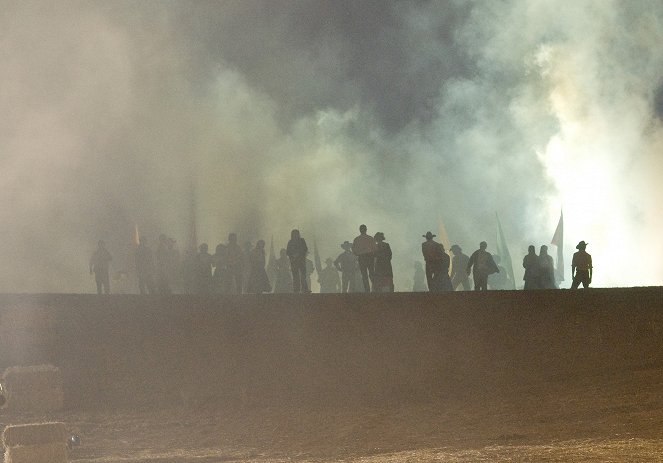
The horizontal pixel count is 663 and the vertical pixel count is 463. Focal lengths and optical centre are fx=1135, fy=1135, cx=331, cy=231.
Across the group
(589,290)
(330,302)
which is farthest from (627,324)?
(330,302)

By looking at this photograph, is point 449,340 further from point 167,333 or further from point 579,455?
point 579,455

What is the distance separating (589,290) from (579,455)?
9.07 metres

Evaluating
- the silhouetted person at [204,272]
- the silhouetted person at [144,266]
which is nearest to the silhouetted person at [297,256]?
the silhouetted person at [204,272]

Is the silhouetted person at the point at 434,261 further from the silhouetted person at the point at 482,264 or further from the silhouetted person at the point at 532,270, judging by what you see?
the silhouetted person at the point at 532,270

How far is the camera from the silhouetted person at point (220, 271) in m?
25.8

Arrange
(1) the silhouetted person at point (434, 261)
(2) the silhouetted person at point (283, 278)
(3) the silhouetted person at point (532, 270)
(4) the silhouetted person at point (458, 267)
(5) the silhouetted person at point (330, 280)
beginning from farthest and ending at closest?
(5) the silhouetted person at point (330, 280) → (2) the silhouetted person at point (283, 278) → (4) the silhouetted person at point (458, 267) → (3) the silhouetted person at point (532, 270) → (1) the silhouetted person at point (434, 261)

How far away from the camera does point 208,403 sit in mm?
17766

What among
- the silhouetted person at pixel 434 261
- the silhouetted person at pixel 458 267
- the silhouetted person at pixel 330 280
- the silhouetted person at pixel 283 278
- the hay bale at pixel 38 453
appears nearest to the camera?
the hay bale at pixel 38 453

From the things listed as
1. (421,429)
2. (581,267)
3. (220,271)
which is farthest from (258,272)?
(421,429)

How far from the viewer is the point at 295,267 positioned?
23.8 m

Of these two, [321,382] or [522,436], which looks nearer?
[522,436]

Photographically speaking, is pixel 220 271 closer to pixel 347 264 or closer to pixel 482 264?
pixel 347 264

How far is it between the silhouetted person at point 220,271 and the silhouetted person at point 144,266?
140 cm

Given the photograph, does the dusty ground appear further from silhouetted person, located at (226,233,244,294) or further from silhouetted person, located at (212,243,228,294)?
silhouetted person, located at (212,243,228,294)
